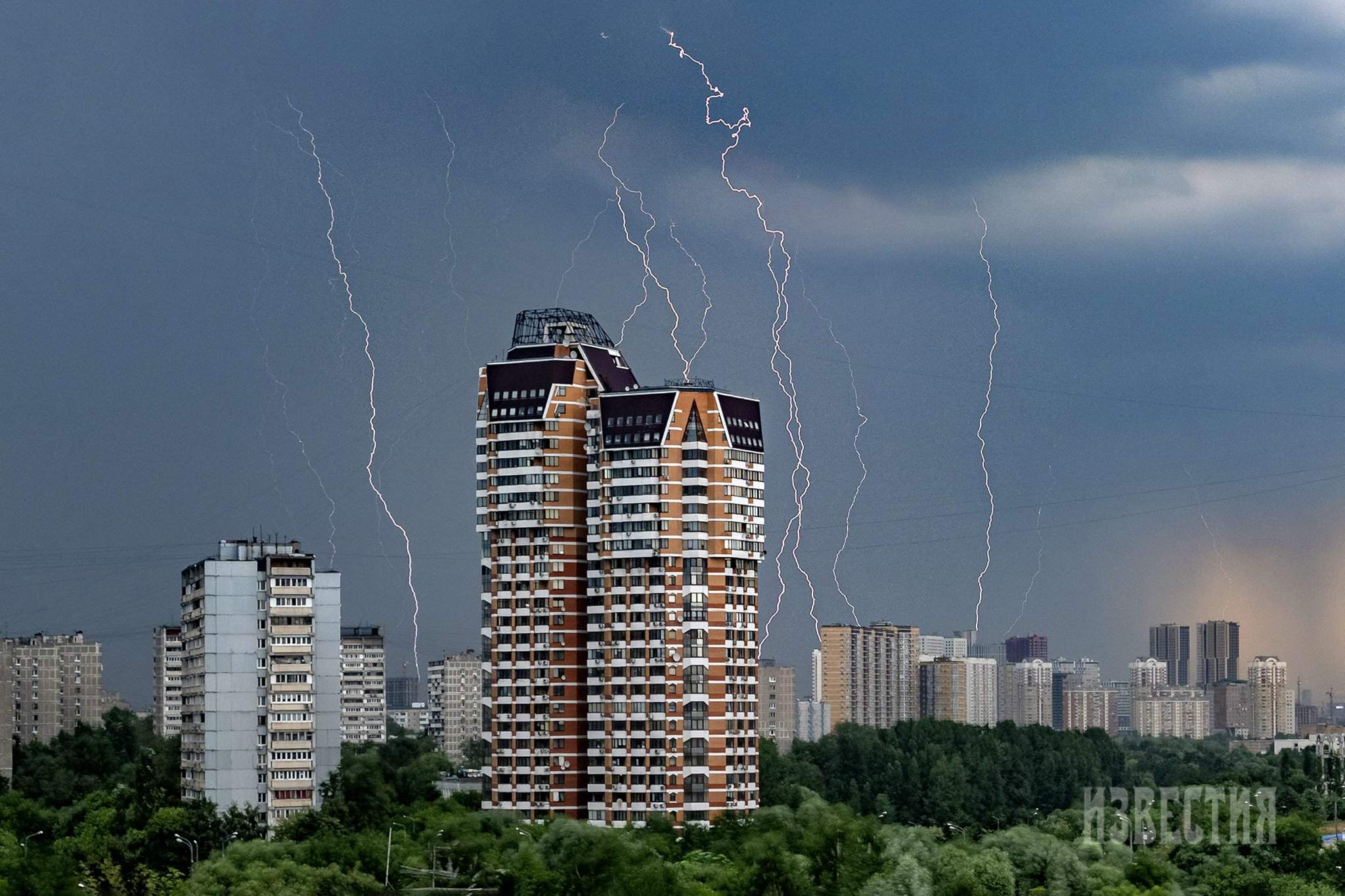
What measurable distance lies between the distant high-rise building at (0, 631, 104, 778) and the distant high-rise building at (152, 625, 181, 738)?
32.0 feet

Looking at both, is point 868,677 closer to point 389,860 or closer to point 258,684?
point 258,684

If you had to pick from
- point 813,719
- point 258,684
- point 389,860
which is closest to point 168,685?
point 813,719

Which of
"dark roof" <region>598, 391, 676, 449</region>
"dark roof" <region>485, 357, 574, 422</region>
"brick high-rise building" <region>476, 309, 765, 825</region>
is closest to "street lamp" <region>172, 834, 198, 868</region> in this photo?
"brick high-rise building" <region>476, 309, 765, 825</region>

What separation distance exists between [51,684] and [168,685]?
2364 centimetres

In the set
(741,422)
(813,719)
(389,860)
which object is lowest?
(813,719)

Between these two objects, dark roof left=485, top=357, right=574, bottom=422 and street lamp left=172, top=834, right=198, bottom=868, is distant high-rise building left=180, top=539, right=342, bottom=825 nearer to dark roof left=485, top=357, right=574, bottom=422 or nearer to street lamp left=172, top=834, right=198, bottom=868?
street lamp left=172, top=834, right=198, bottom=868

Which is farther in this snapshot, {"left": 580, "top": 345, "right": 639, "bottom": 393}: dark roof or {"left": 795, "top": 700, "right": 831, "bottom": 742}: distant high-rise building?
{"left": 795, "top": 700, "right": 831, "bottom": 742}: distant high-rise building

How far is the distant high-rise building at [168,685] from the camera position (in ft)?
472

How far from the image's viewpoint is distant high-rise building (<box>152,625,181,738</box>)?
14375 cm

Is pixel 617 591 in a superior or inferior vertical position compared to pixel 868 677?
superior

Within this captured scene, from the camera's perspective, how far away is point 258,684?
85438mm

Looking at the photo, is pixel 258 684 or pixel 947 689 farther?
pixel 947 689

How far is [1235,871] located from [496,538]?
3286 centimetres

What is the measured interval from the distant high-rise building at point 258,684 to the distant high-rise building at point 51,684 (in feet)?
256
